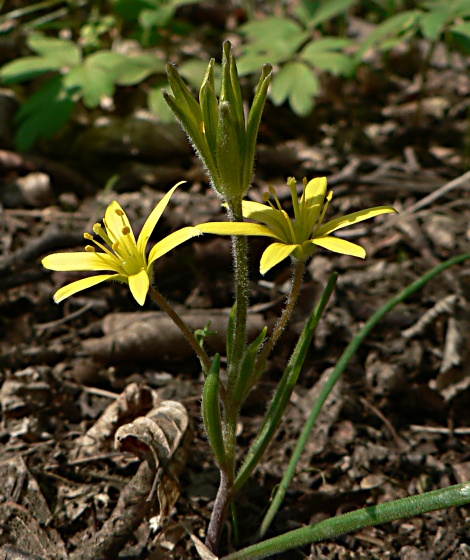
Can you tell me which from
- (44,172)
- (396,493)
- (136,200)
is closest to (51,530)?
(396,493)

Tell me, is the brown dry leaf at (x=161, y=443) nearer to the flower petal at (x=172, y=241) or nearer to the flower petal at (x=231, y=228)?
the flower petal at (x=172, y=241)

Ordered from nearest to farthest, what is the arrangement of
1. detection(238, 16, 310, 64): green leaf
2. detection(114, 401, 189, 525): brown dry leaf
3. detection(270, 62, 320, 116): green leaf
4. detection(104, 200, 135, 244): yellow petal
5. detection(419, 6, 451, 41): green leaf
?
1. detection(104, 200, 135, 244): yellow petal
2. detection(114, 401, 189, 525): brown dry leaf
3. detection(419, 6, 451, 41): green leaf
4. detection(270, 62, 320, 116): green leaf
5. detection(238, 16, 310, 64): green leaf

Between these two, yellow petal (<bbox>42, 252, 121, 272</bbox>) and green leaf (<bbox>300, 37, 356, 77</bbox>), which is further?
green leaf (<bbox>300, 37, 356, 77</bbox>)

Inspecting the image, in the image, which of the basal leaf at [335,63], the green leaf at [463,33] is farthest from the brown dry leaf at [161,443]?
the green leaf at [463,33]

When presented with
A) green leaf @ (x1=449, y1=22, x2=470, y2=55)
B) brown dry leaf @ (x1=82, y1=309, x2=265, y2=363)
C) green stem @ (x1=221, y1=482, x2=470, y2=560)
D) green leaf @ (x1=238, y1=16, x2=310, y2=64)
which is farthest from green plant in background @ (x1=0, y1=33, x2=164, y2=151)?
green stem @ (x1=221, y1=482, x2=470, y2=560)

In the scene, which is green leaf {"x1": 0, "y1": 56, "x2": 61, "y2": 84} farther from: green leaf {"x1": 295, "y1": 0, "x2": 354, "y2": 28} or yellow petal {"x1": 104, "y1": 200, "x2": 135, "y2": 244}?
yellow petal {"x1": 104, "y1": 200, "x2": 135, "y2": 244}

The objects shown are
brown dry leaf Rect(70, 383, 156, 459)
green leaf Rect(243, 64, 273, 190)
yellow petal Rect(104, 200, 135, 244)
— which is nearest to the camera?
green leaf Rect(243, 64, 273, 190)

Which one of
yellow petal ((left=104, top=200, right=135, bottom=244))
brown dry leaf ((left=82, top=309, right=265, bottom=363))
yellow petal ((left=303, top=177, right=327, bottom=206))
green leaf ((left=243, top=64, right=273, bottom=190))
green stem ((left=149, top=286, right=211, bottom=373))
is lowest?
brown dry leaf ((left=82, top=309, right=265, bottom=363))
